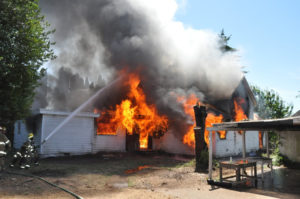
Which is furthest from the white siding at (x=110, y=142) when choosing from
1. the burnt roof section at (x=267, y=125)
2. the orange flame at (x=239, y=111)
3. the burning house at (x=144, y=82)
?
the burnt roof section at (x=267, y=125)

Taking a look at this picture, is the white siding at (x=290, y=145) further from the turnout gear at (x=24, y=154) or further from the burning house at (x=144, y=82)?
the turnout gear at (x=24, y=154)

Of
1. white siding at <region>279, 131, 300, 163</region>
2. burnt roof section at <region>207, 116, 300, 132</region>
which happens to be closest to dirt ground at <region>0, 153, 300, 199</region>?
burnt roof section at <region>207, 116, 300, 132</region>

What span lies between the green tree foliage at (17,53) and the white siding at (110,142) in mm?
6594

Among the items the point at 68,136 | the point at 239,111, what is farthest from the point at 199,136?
the point at 239,111

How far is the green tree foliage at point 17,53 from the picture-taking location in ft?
38.1

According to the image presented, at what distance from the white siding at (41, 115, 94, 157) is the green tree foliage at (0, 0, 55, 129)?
141 inches

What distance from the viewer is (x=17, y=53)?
11.8 m

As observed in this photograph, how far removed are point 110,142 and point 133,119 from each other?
2589 mm

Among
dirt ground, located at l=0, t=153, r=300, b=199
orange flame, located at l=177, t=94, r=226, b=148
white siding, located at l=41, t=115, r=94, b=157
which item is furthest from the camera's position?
orange flame, located at l=177, t=94, r=226, b=148

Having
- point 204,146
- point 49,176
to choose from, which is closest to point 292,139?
point 204,146

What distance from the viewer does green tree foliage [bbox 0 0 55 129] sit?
11617mm

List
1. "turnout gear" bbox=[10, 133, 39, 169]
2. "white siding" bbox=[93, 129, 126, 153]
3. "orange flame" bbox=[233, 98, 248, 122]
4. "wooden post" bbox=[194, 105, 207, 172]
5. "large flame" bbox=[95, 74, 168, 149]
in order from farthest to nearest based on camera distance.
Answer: "orange flame" bbox=[233, 98, 248, 122] → "large flame" bbox=[95, 74, 168, 149] → "white siding" bbox=[93, 129, 126, 153] → "wooden post" bbox=[194, 105, 207, 172] → "turnout gear" bbox=[10, 133, 39, 169]

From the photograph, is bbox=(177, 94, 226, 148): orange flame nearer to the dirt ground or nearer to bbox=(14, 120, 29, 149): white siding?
the dirt ground

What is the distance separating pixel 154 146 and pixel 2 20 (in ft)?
46.7
